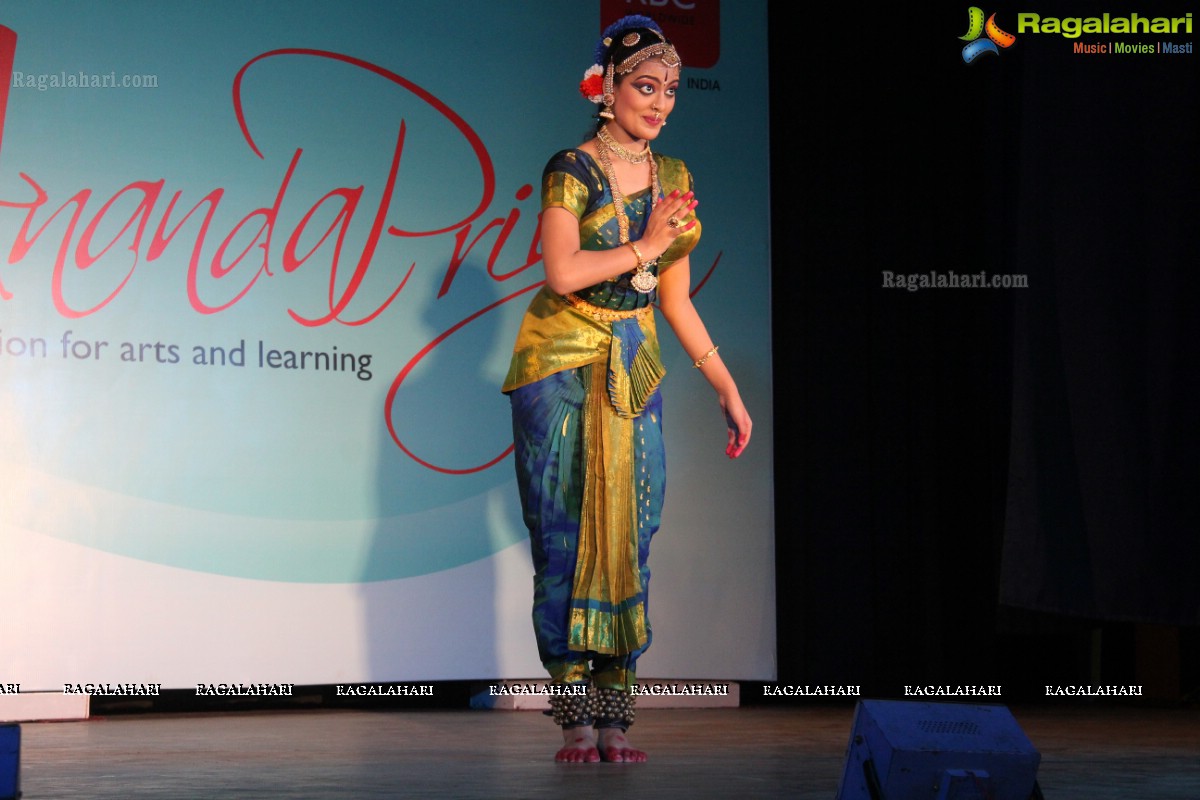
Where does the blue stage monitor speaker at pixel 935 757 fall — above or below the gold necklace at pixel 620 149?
below

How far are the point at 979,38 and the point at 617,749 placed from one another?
10.4 feet

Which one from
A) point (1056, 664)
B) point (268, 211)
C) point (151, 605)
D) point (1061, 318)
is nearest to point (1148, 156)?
point (1061, 318)

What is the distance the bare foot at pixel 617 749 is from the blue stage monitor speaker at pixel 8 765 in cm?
132

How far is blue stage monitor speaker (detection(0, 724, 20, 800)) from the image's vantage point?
1884mm

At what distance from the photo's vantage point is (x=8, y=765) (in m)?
1.89

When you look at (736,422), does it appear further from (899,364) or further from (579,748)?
(899,364)

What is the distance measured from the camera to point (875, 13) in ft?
17.0

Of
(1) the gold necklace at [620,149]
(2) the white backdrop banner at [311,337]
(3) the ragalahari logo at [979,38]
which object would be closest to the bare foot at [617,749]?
(1) the gold necklace at [620,149]

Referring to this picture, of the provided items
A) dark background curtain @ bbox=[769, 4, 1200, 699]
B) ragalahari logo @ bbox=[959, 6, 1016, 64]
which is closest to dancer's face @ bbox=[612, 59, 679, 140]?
dark background curtain @ bbox=[769, 4, 1200, 699]

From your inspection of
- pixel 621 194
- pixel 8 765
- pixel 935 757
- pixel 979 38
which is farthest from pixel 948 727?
pixel 979 38

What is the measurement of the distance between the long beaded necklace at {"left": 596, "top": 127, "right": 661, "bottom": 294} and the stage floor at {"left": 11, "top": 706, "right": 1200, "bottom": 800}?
38.5 inches

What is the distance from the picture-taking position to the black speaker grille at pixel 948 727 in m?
1.99

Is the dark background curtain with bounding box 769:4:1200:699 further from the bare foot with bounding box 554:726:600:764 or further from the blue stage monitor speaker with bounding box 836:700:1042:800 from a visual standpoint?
the blue stage monitor speaker with bounding box 836:700:1042:800

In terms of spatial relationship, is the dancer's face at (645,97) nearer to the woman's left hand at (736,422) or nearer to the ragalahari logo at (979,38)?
the woman's left hand at (736,422)
